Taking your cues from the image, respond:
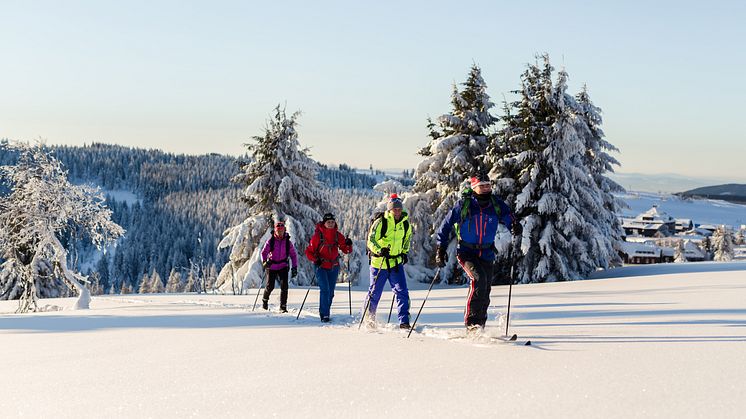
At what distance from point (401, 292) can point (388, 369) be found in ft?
11.5

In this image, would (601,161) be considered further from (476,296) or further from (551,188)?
(476,296)

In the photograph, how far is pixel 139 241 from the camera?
174000 mm

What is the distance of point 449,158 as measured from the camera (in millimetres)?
28109

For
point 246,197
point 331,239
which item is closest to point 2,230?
point 246,197

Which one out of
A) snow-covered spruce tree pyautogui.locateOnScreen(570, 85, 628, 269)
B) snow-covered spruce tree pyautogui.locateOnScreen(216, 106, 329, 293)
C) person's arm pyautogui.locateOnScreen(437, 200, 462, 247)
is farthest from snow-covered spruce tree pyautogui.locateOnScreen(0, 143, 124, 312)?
snow-covered spruce tree pyautogui.locateOnScreen(570, 85, 628, 269)

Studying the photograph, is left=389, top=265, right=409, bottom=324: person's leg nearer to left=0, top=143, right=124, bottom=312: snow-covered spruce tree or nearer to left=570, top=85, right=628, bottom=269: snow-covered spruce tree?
left=0, top=143, right=124, bottom=312: snow-covered spruce tree

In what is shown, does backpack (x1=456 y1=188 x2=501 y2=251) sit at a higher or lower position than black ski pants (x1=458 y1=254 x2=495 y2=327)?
higher

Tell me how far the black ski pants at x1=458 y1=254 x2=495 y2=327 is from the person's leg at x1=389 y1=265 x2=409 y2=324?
Result: 136 centimetres

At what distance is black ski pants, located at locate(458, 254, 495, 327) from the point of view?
7.37 meters

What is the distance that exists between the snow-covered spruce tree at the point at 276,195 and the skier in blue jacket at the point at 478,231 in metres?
21.4

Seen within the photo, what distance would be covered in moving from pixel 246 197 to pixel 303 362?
24.7m

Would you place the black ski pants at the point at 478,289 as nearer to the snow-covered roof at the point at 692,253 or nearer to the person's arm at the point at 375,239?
the person's arm at the point at 375,239

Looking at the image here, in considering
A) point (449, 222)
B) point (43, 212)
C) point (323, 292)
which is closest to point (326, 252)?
point (323, 292)

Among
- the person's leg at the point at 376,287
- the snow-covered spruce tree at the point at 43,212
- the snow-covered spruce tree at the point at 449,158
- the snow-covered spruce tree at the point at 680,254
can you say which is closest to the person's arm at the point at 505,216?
the person's leg at the point at 376,287
